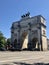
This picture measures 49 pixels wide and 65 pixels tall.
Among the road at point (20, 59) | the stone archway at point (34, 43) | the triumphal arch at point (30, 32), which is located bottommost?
the road at point (20, 59)

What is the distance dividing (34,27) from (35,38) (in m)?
4.37

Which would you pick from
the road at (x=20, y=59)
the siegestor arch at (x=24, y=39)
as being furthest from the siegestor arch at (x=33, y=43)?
the road at (x=20, y=59)

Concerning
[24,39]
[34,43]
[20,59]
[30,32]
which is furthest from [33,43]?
[20,59]

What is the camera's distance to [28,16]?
187 ft

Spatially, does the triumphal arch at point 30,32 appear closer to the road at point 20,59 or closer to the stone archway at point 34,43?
the stone archway at point 34,43

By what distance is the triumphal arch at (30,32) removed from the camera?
53.2 m

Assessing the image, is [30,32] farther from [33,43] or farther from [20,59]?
[20,59]

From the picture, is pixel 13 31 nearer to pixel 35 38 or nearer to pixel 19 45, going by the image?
pixel 19 45

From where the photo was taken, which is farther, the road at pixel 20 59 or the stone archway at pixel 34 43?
the stone archway at pixel 34 43

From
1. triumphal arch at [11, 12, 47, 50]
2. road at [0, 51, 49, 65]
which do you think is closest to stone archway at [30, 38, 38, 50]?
triumphal arch at [11, 12, 47, 50]

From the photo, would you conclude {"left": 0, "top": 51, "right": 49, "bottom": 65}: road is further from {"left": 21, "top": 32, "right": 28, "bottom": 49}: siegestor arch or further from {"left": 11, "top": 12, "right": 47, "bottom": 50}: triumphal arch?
{"left": 21, "top": 32, "right": 28, "bottom": 49}: siegestor arch

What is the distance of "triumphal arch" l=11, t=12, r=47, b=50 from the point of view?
Answer: 175 ft

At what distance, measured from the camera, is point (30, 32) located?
181 ft

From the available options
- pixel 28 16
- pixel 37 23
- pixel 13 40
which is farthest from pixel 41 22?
pixel 13 40
